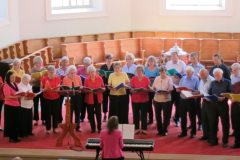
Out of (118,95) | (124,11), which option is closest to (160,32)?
(124,11)

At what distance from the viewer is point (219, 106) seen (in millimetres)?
8484

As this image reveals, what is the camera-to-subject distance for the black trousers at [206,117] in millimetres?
8688

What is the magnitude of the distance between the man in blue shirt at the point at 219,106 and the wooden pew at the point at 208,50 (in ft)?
18.9

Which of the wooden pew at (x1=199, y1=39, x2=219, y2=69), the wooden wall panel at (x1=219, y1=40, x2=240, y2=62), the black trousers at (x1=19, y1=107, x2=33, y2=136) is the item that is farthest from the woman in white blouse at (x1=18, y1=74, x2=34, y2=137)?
the wooden wall panel at (x1=219, y1=40, x2=240, y2=62)

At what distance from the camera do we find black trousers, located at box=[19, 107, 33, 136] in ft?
29.7

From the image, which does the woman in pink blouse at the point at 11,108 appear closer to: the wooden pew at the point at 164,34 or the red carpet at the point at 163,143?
the red carpet at the point at 163,143

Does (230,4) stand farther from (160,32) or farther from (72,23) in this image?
(72,23)

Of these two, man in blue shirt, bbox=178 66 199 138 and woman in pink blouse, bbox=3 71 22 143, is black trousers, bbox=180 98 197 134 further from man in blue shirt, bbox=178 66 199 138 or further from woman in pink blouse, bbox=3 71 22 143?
woman in pink blouse, bbox=3 71 22 143

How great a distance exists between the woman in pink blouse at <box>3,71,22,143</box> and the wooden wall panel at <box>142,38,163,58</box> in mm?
6917

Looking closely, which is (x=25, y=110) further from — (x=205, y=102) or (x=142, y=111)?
(x=205, y=102)

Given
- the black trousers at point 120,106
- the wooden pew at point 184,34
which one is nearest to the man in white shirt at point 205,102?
the black trousers at point 120,106

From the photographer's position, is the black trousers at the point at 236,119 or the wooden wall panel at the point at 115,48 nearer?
the black trousers at the point at 236,119

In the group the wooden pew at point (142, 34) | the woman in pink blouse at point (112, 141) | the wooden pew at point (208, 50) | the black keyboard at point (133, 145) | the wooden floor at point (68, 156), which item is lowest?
the wooden floor at point (68, 156)

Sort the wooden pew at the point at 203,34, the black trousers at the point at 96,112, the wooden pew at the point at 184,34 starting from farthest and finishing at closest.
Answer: the wooden pew at the point at 184,34 → the wooden pew at the point at 203,34 → the black trousers at the point at 96,112
